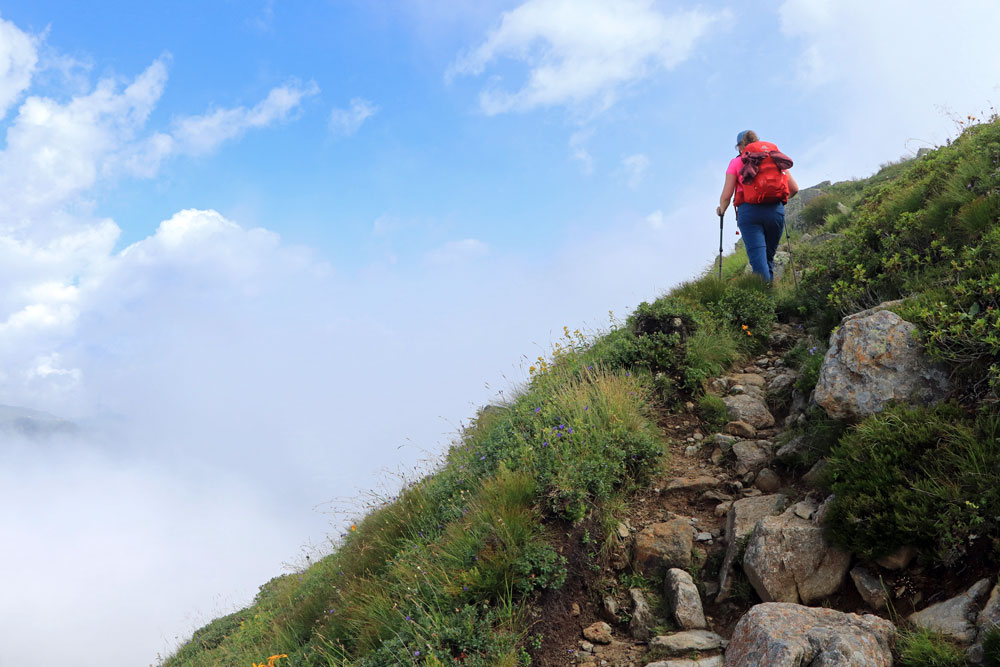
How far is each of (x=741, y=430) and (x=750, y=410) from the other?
450 millimetres

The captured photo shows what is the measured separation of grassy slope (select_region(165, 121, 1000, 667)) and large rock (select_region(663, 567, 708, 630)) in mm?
670

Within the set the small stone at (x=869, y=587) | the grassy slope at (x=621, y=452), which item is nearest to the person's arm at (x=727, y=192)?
the grassy slope at (x=621, y=452)

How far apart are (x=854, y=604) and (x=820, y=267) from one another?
5573 mm

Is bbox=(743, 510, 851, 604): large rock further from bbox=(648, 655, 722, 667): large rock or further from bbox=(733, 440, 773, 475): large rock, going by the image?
bbox=(733, 440, 773, 475): large rock

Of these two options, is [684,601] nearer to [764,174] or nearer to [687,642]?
[687,642]

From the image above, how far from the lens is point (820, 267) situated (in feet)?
28.5

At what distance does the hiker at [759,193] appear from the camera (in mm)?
9742

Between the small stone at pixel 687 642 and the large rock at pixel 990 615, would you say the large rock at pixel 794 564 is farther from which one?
the large rock at pixel 990 615

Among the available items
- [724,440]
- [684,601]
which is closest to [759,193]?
[724,440]

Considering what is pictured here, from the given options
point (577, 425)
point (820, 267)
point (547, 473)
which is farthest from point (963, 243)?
point (547, 473)

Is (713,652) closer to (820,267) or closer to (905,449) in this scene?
(905,449)

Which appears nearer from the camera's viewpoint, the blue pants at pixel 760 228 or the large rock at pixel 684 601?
the large rock at pixel 684 601

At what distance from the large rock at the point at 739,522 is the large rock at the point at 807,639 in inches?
27.2

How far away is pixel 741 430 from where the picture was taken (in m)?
6.63
